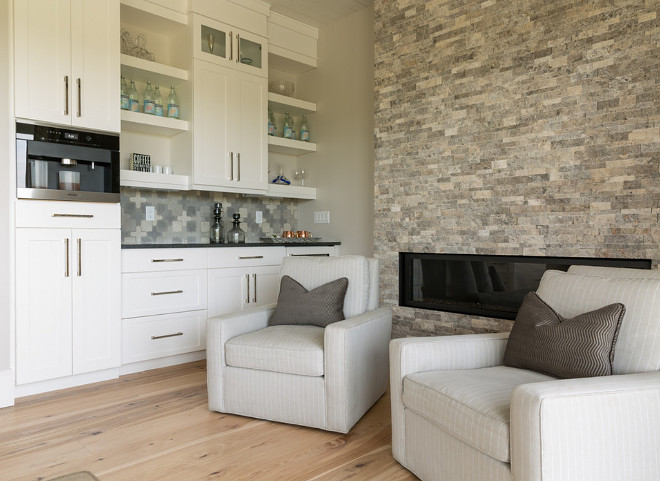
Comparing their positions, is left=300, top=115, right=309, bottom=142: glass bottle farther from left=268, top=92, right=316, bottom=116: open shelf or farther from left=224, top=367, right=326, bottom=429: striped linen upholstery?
left=224, top=367, right=326, bottom=429: striped linen upholstery

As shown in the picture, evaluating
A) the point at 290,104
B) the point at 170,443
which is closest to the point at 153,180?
the point at 290,104

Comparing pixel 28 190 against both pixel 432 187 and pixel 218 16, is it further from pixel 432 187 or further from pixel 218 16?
pixel 432 187

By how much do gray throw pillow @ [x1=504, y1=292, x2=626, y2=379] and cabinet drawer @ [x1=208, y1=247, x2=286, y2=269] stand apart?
→ 2344 millimetres

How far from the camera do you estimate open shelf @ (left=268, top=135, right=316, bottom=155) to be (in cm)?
439

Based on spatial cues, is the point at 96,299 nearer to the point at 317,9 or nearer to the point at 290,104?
the point at 290,104

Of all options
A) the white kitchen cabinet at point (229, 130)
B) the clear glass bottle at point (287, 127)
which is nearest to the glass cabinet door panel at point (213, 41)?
the white kitchen cabinet at point (229, 130)

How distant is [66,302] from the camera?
2.92 m

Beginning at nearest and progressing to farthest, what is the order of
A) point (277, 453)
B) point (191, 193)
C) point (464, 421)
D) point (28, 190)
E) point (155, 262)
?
point (464, 421), point (277, 453), point (28, 190), point (155, 262), point (191, 193)

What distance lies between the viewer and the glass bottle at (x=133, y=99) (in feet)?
11.8

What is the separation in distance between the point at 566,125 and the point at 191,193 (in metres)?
2.86

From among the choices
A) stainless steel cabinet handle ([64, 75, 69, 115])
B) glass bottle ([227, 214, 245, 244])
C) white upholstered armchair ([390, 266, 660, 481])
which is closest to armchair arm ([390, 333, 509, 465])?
white upholstered armchair ([390, 266, 660, 481])

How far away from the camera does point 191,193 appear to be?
4117 mm

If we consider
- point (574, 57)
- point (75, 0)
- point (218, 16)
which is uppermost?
point (218, 16)

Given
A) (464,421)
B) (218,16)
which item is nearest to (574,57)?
(464,421)
